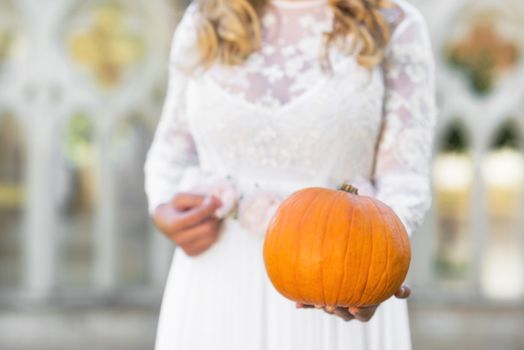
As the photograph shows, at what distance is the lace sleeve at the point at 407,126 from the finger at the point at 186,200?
1.08 ft

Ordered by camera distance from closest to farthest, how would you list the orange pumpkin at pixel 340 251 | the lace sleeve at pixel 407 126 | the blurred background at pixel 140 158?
the orange pumpkin at pixel 340 251 < the lace sleeve at pixel 407 126 < the blurred background at pixel 140 158

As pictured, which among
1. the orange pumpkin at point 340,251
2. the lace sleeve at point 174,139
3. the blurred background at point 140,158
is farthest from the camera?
the blurred background at point 140,158

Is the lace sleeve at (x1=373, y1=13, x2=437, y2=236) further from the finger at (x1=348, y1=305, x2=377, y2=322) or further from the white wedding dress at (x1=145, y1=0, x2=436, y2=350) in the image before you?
the finger at (x1=348, y1=305, x2=377, y2=322)

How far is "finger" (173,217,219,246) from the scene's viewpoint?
195cm

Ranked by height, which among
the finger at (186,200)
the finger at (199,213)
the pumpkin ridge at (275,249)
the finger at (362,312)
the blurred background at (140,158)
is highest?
the blurred background at (140,158)

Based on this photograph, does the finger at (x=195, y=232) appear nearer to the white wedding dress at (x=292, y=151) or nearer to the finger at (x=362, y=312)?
the white wedding dress at (x=292, y=151)

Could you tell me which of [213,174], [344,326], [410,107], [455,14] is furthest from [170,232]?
[455,14]

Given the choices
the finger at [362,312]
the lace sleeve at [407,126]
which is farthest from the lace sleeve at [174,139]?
the finger at [362,312]

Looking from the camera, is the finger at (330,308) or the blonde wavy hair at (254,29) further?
the blonde wavy hair at (254,29)

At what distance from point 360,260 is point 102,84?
4.49 metres

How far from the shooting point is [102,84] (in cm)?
598

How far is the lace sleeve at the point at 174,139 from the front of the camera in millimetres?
2090

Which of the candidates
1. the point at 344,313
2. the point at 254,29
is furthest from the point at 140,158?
the point at 344,313

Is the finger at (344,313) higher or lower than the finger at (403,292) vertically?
lower
